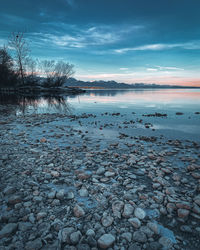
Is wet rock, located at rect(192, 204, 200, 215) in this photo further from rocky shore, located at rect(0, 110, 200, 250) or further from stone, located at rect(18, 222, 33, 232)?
stone, located at rect(18, 222, 33, 232)

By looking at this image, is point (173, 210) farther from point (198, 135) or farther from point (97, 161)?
point (198, 135)

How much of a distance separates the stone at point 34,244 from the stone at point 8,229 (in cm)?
39

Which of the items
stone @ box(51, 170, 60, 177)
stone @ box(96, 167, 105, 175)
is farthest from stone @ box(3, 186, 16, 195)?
stone @ box(96, 167, 105, 175)

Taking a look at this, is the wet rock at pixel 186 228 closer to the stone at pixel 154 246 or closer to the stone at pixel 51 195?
the stone at pixel 154 246

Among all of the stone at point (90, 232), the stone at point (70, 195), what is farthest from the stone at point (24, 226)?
the stone at point (90, 232)

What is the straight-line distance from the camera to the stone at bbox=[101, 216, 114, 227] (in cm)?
257

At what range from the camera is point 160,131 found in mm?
9367

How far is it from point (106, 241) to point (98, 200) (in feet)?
3.34

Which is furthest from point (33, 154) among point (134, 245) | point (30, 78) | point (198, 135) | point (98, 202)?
point (30, 78)

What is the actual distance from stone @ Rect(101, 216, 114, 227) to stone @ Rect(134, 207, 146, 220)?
1.65 ft

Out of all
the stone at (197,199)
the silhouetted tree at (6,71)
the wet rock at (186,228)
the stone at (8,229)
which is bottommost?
the wet rock at (186,228)

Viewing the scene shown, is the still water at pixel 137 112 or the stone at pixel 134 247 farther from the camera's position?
the still water at pixel 137 112

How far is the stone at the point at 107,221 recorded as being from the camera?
8.42 ft

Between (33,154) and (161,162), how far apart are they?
15.4 feet
